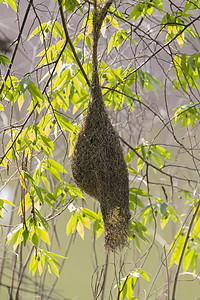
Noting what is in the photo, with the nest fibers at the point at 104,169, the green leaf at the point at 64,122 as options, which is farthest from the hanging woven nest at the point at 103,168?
the green leaf at the point at 64,122

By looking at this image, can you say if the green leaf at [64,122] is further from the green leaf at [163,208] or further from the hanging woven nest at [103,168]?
the green leaf at [163,208]

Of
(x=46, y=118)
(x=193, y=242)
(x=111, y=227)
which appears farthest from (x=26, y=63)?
(x=111, y=227)

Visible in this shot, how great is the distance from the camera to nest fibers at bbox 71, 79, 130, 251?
1073 millimetres

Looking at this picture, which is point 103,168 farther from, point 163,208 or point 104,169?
point 163,208

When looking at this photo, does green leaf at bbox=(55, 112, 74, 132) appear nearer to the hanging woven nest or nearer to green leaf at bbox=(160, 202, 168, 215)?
the hanging woven nest

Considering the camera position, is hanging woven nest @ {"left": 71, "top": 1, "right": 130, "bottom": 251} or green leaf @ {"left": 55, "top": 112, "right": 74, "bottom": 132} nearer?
hanging woven nest @ {"left": 71, "top": 1, "right": 130, "bottom": 251}

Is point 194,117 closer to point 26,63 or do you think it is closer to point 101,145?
point 101,145

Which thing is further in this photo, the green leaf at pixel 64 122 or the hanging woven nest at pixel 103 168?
the green leaf at pixel 64 122

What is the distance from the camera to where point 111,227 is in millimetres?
1068

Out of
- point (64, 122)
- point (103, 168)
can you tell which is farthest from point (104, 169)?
point (64, 122)

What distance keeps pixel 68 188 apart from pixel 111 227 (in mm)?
312

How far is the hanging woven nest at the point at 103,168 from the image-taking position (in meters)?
1.07

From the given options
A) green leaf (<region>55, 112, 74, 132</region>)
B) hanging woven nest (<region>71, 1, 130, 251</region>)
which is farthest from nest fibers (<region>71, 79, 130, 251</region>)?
green leaf (<region>55, 112, 74, 132</region>)

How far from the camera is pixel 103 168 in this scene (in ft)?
3.52
